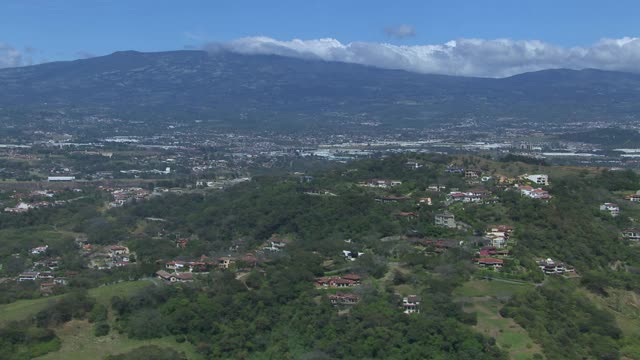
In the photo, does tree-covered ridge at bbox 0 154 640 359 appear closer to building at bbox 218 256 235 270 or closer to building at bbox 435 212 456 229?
building at bbox 435 212 456 229

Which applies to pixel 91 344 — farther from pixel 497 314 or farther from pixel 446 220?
pixel 446 220

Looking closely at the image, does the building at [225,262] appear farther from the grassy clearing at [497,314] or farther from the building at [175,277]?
the grassy clearing at [497,314]

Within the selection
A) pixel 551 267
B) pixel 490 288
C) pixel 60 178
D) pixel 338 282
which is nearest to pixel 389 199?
pixel 551 267

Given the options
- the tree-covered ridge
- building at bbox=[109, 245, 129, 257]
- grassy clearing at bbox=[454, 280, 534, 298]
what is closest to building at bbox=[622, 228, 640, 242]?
the tree-covered ridge

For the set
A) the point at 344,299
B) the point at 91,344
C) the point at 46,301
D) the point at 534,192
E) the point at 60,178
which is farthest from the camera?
the point at 60,178

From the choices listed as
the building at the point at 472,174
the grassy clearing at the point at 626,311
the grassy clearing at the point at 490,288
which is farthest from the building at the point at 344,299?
the building at the point at 472,174

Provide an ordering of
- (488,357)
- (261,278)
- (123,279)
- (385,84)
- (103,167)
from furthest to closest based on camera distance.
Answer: (385,84)
(103,167)
(123,279)
(261,278)
(488,357)

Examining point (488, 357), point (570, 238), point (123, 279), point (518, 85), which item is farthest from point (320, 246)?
point (518, 85)

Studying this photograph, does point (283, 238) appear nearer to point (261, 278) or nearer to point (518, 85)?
point (261, 278)

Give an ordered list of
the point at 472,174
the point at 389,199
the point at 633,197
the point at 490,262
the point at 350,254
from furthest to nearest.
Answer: the point at 472,174, the point at 633,197, the point at 389,199, the point at 350,254, the point at 490,262
